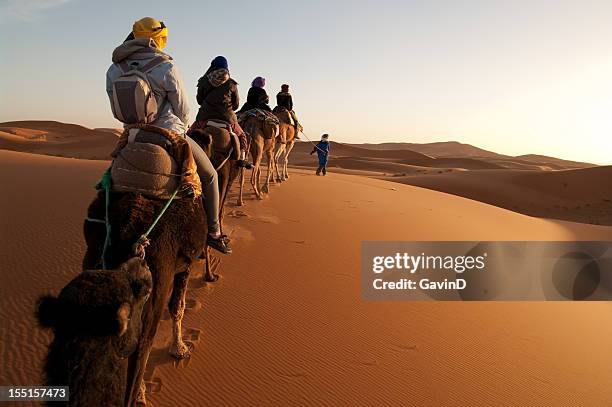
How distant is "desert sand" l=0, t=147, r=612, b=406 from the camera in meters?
3.52

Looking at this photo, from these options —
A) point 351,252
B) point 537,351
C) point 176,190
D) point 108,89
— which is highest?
point 108,89

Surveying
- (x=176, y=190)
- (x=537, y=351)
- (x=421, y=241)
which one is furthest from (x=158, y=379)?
(x=421, y=241)

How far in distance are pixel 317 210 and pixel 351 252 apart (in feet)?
8.25

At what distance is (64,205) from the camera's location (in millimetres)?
6770

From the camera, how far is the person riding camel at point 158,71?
2.91 meters

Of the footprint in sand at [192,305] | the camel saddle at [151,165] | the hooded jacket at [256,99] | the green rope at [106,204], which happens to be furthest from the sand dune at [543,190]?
the green rope at [106,204]

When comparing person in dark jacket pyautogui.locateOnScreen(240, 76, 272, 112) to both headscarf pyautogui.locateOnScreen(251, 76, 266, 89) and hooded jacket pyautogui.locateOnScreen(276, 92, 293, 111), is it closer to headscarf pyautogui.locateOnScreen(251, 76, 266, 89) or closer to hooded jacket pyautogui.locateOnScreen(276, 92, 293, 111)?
headscarf pyautogui.locateOnScreen(251, 76, 266, 89)

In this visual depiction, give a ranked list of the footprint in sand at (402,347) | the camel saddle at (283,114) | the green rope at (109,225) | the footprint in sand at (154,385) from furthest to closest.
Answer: the camel saddle at (283,114), the footprint in sand at (402,347), the footprint in sand at (154,385), the green rope at (109,225)

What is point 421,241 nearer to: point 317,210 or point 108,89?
point 317,210

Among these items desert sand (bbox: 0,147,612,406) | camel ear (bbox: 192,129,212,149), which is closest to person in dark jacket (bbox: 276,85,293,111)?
desert sand (bbox: 0,147,612,406)

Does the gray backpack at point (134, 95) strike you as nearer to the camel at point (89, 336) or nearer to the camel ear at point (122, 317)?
the camel at point (89, 336)

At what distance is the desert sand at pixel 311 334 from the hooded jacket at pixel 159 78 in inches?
87.1

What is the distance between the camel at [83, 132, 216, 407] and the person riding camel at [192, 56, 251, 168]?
311 cm

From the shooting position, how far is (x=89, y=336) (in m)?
1.51
